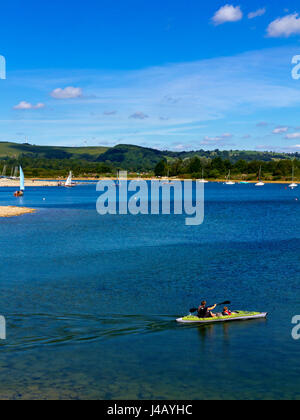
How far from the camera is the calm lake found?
29.8m

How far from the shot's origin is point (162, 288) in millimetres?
52125

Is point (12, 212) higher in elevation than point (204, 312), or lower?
higher

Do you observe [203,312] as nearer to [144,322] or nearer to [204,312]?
[204,312]

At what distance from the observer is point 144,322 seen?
40.7m

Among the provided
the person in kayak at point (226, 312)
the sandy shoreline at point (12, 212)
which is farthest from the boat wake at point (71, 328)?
the sandy shoreline at point (12, 212)

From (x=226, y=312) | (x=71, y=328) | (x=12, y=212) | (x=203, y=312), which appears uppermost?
(x=12, y=212)

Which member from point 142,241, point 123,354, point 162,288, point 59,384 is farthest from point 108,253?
point 59,384

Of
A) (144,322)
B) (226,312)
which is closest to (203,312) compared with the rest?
(226,312)

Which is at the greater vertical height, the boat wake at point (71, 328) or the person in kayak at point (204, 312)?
the person in kayak at point (204, 312)

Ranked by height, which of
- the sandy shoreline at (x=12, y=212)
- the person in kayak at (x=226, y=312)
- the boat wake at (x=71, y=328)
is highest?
the sandy shoreline at (x=12, y=212)

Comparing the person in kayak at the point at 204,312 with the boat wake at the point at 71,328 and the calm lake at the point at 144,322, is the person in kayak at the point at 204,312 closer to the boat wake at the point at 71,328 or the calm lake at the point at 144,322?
the calm lake at the point at 144,322

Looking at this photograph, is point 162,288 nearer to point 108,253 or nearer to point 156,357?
point 156,357

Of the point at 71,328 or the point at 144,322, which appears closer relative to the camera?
the point at 71,328

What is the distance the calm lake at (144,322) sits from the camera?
97.9 feet
